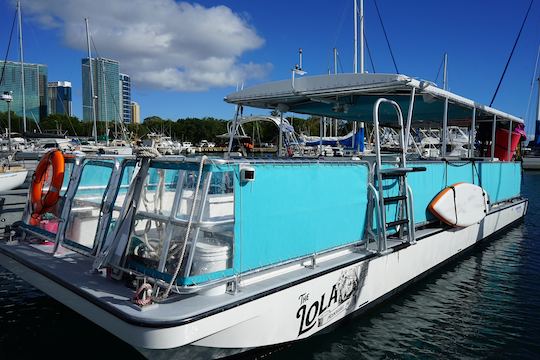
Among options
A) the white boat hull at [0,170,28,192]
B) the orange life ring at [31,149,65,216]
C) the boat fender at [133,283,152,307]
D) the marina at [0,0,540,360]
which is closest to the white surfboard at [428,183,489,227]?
the marina at [0,0,540,360]

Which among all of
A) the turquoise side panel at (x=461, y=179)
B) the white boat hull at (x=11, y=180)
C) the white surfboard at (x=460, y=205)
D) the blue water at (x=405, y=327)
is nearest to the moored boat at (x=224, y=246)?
the blue water at (x=405, y=327)

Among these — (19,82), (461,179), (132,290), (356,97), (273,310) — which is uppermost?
(19,82)

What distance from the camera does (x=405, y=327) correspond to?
6.25 metres

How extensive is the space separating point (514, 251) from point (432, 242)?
14.4 ft

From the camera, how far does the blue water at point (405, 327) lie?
5320mm

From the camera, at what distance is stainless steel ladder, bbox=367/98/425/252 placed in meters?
6.10

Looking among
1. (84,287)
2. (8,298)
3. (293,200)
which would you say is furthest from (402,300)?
(8,298)

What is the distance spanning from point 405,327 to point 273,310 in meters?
2.71

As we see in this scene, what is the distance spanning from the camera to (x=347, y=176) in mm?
5805

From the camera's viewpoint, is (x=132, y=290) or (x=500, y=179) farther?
(x=500, y=179)

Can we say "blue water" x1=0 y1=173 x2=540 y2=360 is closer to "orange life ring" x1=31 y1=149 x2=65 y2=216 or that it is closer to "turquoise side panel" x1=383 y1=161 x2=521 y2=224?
"turquoise side panel" x1=383 y1=161 x2=521 y2=224

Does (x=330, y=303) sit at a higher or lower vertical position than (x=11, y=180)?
lower

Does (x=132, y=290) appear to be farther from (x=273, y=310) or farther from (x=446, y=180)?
(x=446, y=180)

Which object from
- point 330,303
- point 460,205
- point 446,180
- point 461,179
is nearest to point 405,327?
point 330,303
